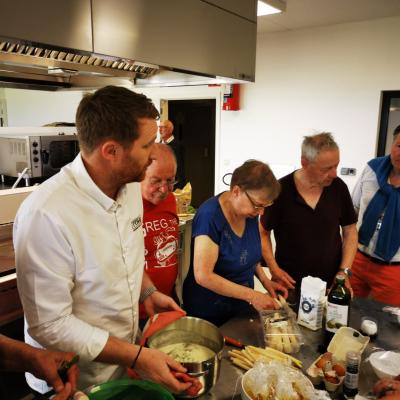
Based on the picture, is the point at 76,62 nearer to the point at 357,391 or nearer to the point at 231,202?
the point at 231,202

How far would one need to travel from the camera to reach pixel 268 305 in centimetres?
144

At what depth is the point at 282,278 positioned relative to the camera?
5.92 ft

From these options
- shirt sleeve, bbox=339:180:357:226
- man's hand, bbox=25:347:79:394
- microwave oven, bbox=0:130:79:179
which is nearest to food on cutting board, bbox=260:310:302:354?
man's hand, bbox=25:347:79:394

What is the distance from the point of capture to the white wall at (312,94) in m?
3.91

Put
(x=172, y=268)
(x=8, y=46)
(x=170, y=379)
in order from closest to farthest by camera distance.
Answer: (x=170, y=379), (x=8, y=46), (x=172, y=268)

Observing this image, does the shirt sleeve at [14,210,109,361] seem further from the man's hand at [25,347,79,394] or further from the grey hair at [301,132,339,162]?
the grey hair at [301,132,339,162]

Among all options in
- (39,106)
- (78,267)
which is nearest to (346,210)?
(78,267)

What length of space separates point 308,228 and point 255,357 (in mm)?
938

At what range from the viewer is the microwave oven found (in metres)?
3.02

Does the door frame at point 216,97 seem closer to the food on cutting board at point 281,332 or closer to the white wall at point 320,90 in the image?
the white wall at point 320,90

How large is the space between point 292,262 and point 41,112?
20.4 feet

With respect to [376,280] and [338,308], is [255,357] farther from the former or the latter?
[376,280]

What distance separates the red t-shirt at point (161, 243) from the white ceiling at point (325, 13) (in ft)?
8.55

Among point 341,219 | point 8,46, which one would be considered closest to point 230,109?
point 341,219
